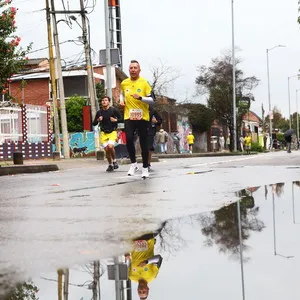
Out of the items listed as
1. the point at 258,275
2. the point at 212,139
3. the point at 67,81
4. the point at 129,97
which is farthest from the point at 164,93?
the point at 258,275

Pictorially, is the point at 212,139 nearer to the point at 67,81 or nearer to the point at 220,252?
the point at 67,81

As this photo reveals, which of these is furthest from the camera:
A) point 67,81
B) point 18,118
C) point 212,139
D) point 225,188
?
point 212,139

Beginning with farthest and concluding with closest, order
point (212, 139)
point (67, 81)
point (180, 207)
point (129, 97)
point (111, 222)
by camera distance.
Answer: point (212, 139)
point (67, 81)
point (129, 97)
point (180, 207)
point (111, 222)

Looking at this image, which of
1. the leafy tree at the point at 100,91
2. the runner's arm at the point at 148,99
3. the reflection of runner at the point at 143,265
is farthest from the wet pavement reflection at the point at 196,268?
the leafy tree at the point at 100,91

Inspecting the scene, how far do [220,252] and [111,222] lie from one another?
5.88 feet

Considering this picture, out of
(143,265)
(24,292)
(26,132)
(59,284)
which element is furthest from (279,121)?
(24,292)

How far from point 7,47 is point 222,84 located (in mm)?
48141

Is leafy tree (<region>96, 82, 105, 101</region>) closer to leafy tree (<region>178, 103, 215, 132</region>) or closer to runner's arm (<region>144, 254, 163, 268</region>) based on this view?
leafy tree (<region>178, 103, 215, 132</region>)

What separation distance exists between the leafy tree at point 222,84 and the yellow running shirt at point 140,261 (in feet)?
196

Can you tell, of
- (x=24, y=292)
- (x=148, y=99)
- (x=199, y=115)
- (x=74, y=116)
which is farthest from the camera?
(x=199, y=115)

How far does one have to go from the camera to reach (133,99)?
11578mm

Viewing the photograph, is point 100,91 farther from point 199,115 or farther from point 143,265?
point 143,265

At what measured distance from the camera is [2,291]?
3172 mm

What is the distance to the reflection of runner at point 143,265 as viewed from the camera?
10.5 feet
